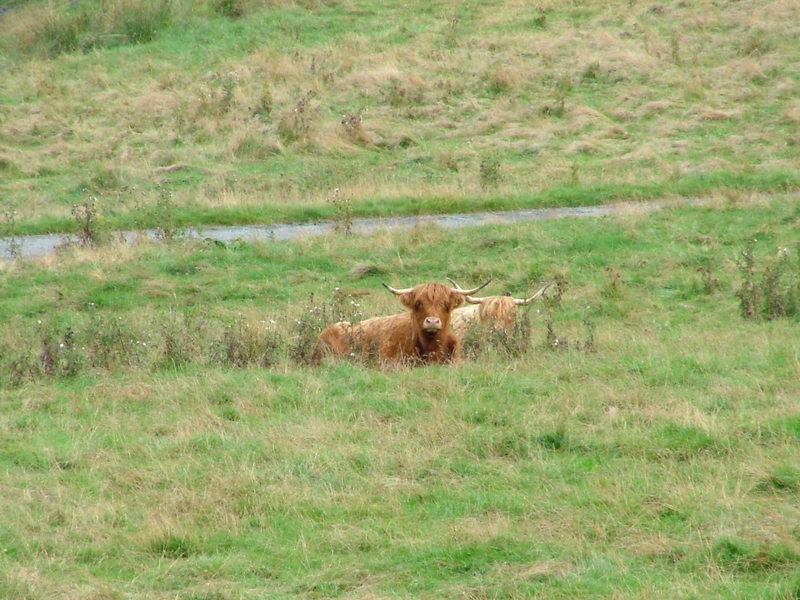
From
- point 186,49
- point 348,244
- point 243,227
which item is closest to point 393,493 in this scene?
point 348,244

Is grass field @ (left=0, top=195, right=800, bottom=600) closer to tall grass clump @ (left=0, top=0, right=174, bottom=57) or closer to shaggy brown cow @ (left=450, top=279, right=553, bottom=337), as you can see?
shaggy brown cow @ (left=450, top=279, right=553, bottom=337)

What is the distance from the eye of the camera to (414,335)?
11.0m

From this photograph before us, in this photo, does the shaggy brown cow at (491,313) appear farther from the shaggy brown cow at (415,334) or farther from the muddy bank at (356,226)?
the muddy bank at (356,226)

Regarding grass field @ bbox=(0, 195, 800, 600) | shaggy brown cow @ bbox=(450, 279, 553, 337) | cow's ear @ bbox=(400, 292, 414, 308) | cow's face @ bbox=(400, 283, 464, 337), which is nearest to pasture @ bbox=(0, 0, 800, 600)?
grass field @ bbox=(0, 195, 800, 600)

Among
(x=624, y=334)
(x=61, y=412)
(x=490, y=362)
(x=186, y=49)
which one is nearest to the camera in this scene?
(x=61, y=412)

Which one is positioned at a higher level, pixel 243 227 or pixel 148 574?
pixel 148 574

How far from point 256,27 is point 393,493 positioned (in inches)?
984

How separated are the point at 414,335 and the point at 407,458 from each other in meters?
3.99

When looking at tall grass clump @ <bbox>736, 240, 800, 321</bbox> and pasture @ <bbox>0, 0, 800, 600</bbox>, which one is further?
tall grass clump @ <bbox>736, 240, 800, 321</bbox>

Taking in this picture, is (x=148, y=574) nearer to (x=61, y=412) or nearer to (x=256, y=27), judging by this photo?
(x=61, y=412)

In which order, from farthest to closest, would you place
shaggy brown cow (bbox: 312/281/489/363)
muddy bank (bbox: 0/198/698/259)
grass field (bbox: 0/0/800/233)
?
grass field (bbox: 0/0/800/233)
muddy bank (bbox: 0/198/698/259)
shaggy brown cow (bbox: 312/281/489/363)

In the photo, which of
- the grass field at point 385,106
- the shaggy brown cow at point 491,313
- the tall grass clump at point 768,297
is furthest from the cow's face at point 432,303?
the grass field at point 385,106

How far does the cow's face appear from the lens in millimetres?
10883

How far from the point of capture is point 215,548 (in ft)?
19.7
